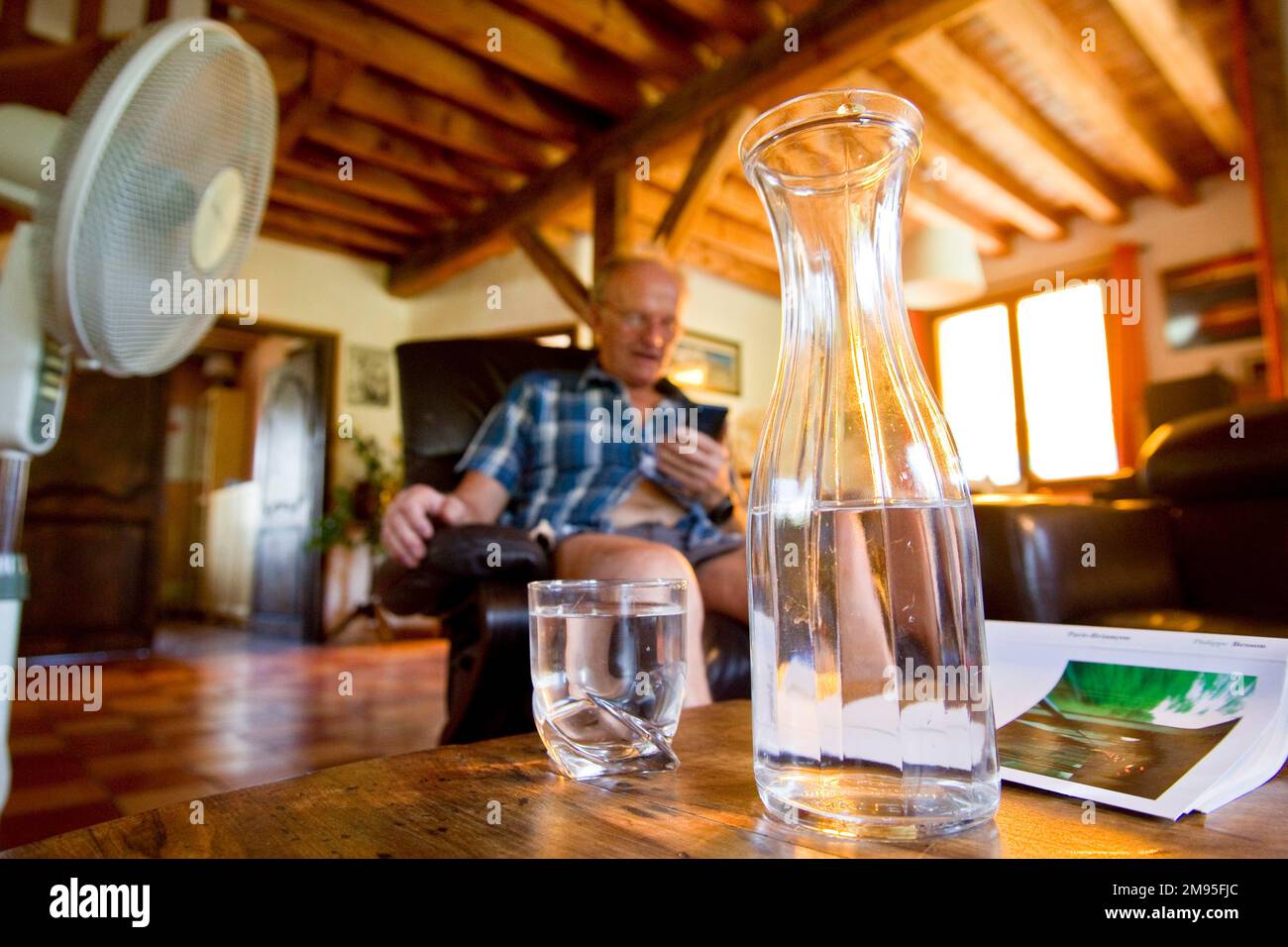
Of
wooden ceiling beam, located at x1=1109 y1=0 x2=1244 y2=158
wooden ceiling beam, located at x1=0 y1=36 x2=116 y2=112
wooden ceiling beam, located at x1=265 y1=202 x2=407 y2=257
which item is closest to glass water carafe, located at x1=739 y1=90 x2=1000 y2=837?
wooden ceiling beam, located at x1=0 y1=36 x2=116 y2=112

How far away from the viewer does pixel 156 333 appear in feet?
2.62

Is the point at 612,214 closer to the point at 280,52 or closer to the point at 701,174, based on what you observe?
the point at 701,174

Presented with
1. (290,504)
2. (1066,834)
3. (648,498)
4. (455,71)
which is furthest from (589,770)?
(290,504)

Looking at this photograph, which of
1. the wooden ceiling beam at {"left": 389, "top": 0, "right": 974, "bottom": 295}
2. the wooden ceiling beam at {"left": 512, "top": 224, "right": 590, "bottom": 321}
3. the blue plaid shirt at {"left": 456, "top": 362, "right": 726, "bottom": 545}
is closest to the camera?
the blue plaid shirt at {"left": 456, "top": 362, "right": 726, "bottom": 545}

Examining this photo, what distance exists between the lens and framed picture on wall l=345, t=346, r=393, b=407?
4.51 metres

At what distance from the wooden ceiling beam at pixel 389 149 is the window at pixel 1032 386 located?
327 centimetres

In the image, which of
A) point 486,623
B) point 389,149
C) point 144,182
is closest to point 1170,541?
point 486,623

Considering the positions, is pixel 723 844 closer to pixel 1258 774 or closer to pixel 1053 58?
pixel 1258 774

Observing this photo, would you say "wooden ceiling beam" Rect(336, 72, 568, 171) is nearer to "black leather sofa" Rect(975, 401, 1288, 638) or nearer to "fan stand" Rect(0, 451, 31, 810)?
"fan stand" Rect(0, 451, 31, 810)

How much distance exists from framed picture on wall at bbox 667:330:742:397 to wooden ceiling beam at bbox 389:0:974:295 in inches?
54.3

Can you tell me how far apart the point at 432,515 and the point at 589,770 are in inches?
25.4

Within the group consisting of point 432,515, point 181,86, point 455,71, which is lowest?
point 432,515

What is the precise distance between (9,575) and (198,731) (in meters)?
1.65
